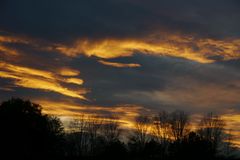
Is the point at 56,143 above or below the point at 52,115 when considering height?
below

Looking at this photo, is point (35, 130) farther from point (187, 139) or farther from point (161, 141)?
point (161, 141)

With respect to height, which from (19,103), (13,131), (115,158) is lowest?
(115,158)

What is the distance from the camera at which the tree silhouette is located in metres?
68.5

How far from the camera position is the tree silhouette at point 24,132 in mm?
68500

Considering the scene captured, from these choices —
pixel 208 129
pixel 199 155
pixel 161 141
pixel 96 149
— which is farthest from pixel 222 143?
pixel 199 155

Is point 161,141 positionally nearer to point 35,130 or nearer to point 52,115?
point 52,115

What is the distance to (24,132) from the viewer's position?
230 feet

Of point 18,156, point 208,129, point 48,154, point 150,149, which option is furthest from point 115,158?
point 208,129

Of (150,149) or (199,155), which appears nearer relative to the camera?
(199,155)

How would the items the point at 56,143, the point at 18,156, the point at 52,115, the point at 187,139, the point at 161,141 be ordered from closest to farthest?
the point at 187,139 < the point at 18,156 < the point at 56,143 < the point at 52,115 < the point at 161,141

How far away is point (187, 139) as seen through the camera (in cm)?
6256

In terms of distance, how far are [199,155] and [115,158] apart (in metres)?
20.4

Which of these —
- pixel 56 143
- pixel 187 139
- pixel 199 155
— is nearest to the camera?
pixel 199 155

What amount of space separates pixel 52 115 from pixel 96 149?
22.1m
